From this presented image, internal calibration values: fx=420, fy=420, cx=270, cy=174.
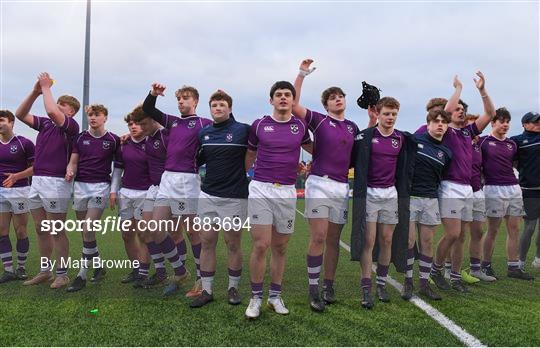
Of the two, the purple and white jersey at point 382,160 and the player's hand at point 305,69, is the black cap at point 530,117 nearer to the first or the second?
the purple and white jersey at point 382,160

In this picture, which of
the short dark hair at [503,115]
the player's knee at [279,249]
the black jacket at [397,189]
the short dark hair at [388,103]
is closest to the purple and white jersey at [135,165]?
the player's knee at [279,249]

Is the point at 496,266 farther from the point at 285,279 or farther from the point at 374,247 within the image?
the point at 285,279

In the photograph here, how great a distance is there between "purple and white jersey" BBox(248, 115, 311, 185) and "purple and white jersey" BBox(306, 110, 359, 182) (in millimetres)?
223

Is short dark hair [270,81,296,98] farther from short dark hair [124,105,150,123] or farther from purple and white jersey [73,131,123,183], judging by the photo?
purple and white jersey [73,131,123,183]

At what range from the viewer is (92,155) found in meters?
5.47

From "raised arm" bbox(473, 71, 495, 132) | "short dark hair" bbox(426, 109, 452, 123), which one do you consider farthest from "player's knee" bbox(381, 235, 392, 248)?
"raised arm" bbox(473, 71, 495, 132)

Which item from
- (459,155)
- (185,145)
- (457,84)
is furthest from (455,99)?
(185,145)

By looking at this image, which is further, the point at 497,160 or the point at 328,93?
the point at 497,160

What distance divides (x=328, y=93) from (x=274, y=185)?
49.0 inches

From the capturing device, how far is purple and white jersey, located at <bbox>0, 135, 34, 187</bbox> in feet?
19.4

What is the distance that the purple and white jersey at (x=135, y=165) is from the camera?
549cm

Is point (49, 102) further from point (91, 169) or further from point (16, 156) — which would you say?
point (16, 156)

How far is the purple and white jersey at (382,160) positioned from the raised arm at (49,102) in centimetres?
377

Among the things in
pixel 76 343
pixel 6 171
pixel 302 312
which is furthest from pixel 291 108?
pixel 6 171
